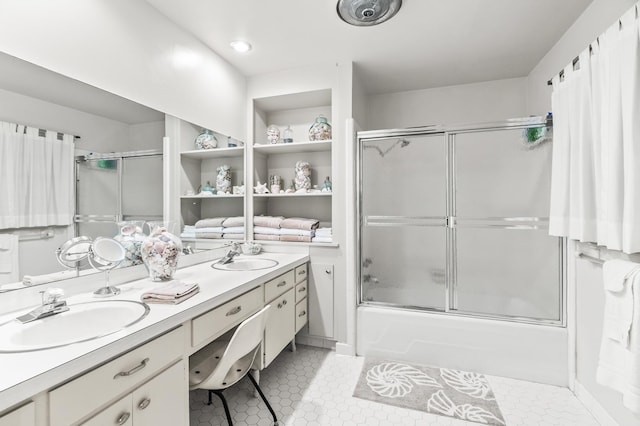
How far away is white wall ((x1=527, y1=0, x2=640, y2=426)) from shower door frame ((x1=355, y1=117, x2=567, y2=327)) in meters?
0.15

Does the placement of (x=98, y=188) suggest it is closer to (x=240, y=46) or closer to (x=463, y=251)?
(x=240, y=46)

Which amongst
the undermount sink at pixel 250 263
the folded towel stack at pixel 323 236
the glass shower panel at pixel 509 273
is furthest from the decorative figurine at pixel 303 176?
the glass shower panel at pixel 509 273

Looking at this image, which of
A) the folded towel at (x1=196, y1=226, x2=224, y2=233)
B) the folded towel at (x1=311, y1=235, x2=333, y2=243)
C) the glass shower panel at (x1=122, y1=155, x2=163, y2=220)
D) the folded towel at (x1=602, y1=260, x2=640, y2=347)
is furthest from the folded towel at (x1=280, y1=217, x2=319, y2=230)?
the folded towel at (x1=602, y1=260, x2=640, y2=347)

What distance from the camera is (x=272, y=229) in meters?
2.66

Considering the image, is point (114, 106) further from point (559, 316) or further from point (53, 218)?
point (559, 316)

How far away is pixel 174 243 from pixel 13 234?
63 centimetres

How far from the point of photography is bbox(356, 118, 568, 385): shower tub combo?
213 cm

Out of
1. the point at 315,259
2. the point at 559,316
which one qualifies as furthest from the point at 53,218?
the point at 559,316

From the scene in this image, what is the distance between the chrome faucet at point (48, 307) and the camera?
1.07 metres

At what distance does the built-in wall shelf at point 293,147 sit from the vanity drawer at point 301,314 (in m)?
1.31

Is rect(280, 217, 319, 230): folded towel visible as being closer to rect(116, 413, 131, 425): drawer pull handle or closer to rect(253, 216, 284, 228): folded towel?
rect(253, 216, 284, 228): folded towel

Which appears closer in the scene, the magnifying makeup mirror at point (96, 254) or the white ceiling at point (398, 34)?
the magnifying makeup mirror at point (96, 254)

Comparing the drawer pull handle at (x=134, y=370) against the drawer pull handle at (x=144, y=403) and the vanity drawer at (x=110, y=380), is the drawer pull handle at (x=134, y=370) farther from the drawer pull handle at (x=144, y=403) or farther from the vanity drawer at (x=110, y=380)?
the drawer pull handle at (x=144, y=403)

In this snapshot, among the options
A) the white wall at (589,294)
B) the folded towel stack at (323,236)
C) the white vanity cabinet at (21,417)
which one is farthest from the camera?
the folded towel stack at (323,236)
